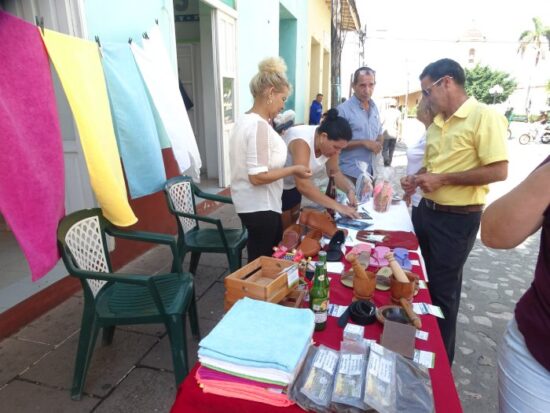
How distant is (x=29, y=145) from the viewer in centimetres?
193

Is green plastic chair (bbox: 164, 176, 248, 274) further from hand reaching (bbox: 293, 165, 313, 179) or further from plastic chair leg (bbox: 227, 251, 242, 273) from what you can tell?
hand reaching (bbox: 293, 165, 313, 179)

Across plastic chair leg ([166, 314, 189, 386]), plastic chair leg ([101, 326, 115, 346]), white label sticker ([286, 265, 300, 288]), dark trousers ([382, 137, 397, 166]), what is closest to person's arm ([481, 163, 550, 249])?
white label sticker ([286, 265, 300, 288])

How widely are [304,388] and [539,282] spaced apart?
2.36ft

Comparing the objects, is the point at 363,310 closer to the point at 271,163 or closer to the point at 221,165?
the point at 271,163

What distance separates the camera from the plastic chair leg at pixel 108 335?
2.36 m

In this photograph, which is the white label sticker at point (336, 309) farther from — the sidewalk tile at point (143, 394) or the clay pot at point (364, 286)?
the sidewalk tile at point (143, 394)

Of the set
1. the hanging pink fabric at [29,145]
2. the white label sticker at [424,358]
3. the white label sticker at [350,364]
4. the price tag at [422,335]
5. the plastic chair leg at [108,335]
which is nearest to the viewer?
the white label sticker at [350,364]

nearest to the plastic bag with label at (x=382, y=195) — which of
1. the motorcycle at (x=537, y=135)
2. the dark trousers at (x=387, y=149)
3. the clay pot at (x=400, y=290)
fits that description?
the clay pot at (x=400, y=290)

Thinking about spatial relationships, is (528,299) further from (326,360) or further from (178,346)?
(178,346)

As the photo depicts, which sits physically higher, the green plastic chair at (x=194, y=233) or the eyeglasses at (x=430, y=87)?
the eyeglasses at (x=430, y=87)

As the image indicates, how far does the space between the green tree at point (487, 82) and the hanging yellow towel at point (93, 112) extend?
4551 centimetres

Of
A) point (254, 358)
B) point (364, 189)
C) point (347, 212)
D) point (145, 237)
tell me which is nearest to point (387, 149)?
point (364, 189)

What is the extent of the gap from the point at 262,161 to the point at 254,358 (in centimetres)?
122

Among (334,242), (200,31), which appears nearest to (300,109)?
(200,31)
